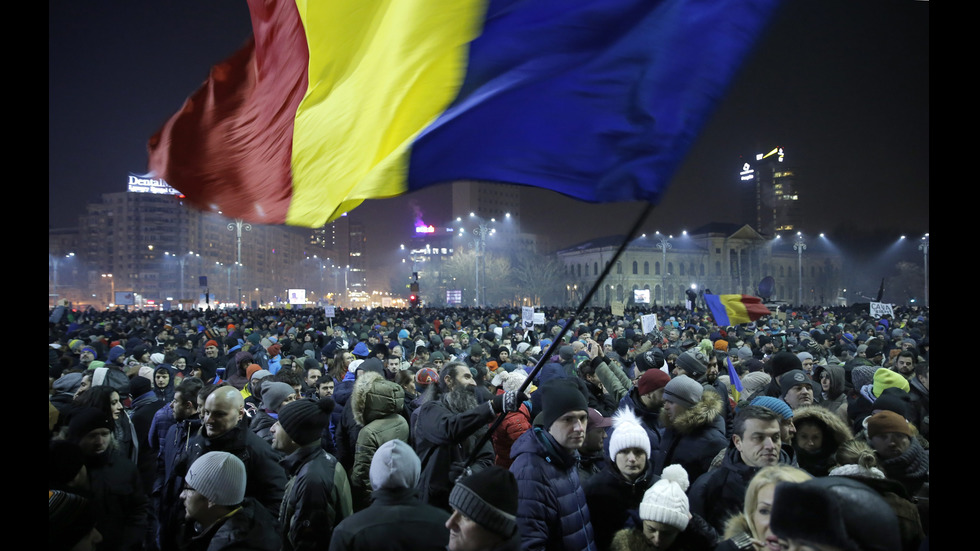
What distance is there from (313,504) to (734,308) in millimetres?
10374

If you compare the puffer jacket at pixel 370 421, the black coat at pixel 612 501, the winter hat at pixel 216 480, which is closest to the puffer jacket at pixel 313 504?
the winter hat at pixel 216 480

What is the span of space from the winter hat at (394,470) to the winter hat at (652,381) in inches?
105

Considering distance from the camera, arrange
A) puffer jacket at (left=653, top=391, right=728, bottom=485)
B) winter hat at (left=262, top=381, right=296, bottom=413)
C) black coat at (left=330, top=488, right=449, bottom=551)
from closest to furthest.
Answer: black coat at (left=330, top=488, right=449, bottom=551) → puffer jacket at (left=653, top=391, right=728, bottom=485) → winter hat at (left=262, top=381, right=296, bottom=413)

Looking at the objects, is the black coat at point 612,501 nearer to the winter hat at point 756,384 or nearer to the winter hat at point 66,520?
the winter hat at point 66,520

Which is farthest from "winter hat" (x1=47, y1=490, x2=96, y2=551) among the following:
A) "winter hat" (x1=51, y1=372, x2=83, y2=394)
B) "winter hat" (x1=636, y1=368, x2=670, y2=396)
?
"winter hat" (x1=51, y1=372, x2=83, y2=394)

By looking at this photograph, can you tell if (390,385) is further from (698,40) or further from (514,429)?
(698,40)

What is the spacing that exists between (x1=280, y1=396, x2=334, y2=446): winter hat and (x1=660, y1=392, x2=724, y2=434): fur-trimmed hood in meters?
2.46

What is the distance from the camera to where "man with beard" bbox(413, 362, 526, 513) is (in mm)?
4059

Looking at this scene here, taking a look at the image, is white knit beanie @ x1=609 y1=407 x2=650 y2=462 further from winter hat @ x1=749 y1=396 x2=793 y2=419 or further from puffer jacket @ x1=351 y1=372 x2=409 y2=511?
puffer jacket @ x1=351 y1=372 x2=409 y2=511

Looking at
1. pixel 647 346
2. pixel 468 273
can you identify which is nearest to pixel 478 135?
pixel 647 346

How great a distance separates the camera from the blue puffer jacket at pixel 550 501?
11.5 feet

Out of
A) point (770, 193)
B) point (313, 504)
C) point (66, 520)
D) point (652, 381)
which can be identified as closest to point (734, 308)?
point (652, 381)

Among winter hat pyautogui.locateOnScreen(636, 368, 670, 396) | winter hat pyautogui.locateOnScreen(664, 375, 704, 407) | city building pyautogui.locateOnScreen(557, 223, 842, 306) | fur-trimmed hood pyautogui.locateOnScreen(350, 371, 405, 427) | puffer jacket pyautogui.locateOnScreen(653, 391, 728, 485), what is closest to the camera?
puffer jacket pyautogui.locateOnScreen(653, 391, 728, 485)
